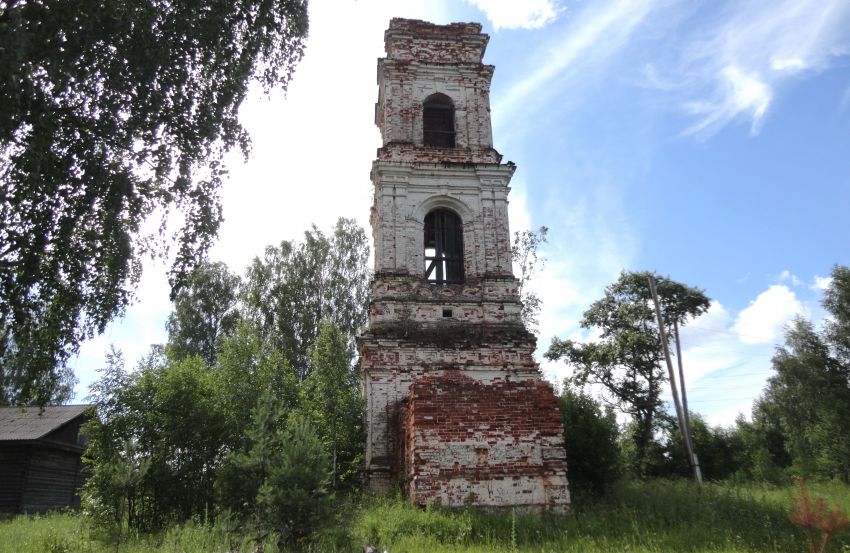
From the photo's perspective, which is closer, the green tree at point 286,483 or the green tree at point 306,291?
the green tree at point 286,483

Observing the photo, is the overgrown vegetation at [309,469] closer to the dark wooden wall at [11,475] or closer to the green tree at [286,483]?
the green tree at [286,483]

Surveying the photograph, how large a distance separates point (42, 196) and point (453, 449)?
7.14 metres

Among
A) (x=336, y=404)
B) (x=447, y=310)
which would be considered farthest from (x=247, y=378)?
(x=447, y=310)

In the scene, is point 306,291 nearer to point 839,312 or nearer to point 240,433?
point 240,433

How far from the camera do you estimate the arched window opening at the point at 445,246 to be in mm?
14742

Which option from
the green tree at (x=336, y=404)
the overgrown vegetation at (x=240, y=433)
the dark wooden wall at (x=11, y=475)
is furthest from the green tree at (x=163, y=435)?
the dark wooden wall at (x=11, y=475)

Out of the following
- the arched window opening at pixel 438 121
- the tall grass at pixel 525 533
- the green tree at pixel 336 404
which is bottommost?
the tall grass at pixel 525 533

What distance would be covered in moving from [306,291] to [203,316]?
5710 millimetres

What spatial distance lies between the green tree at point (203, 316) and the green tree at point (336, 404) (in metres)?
7.73

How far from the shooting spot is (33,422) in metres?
21.2

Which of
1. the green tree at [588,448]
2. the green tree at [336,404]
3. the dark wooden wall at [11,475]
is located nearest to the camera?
the green tree at [588,448]

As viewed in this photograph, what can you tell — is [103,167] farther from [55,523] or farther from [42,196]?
[55,523]

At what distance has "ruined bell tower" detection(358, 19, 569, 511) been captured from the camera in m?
10.3

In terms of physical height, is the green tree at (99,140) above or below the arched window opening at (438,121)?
below
